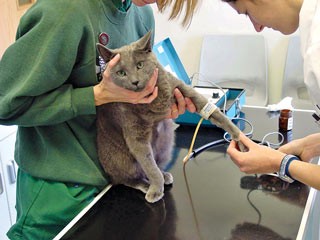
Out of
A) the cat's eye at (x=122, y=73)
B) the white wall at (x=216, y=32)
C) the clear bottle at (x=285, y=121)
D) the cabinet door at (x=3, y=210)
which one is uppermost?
the cat's eye at (x=122, y=73)

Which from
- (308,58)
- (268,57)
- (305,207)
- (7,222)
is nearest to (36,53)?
(308,58)

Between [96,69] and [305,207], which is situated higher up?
Answer: [96,69]

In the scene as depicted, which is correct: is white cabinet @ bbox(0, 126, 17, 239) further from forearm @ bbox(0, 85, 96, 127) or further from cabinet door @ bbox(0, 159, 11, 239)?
forearm @ bbox(0, 85, 96, 127)

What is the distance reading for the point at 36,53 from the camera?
92 centimetres

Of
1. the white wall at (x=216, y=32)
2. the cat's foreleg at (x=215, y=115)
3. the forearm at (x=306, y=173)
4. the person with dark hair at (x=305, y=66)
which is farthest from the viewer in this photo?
the white wall at (x=216, y=32)

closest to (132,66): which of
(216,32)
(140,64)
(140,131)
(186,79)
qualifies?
(140,64)

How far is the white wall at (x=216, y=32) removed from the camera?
116 inches

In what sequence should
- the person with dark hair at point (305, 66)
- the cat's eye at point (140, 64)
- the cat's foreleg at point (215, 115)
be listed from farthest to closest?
1. the cat's foreleg at point (215, 115)
2. the cat's eye at point (140, 64)
3. the person with dark hair at point (305, 66)

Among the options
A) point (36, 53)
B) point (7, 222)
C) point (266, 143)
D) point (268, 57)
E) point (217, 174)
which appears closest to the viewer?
point (36, 53)

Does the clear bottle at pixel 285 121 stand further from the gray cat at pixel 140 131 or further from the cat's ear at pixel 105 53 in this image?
the cat's ear at pixel 105 53

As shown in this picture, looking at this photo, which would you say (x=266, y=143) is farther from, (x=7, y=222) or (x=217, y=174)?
(x=7, y=222)

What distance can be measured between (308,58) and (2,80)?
2.30ft

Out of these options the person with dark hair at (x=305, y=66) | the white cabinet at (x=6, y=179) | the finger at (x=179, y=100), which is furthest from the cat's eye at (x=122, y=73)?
the white cabinet at (x=6, y=179)

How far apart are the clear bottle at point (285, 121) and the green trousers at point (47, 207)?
0.80 m
